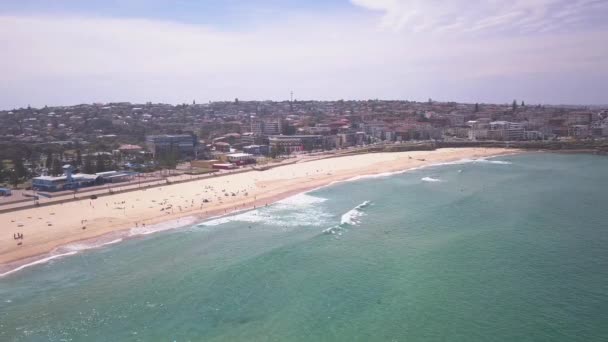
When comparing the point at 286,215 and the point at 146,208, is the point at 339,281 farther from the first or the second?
the point at 146,208

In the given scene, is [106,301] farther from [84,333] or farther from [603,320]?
[603,320]

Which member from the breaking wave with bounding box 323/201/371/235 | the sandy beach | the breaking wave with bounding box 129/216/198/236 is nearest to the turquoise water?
the breaking wave with bounding box 323/201/371/235

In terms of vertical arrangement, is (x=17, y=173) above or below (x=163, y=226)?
above

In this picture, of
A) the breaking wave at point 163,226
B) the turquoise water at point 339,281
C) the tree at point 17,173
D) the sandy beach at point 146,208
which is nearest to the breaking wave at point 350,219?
the turquoise water at point 339,281

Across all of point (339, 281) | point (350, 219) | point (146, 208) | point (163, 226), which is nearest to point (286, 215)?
point (350, 219)

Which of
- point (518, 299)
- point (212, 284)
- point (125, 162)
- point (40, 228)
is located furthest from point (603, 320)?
point (125, 162)

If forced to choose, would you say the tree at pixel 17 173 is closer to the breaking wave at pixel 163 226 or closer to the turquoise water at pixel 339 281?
the breaking wave at pixel 163 226
